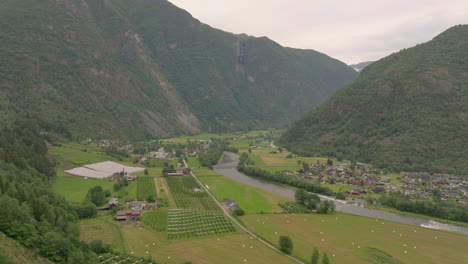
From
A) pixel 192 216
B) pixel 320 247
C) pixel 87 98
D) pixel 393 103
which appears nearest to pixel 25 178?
pixel 192 216

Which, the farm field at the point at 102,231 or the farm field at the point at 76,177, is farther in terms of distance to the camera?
the farm field at the point at 76,177

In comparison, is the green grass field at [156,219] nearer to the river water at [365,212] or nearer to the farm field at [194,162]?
the river water at [365,212]

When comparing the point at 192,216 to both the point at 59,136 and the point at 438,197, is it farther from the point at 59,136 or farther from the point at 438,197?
the point at 59,136

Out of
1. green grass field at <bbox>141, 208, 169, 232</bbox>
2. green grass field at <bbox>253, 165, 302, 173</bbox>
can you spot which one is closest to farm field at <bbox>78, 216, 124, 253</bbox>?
green grass field at <bbox>141, 208, 169, 232</bbox>

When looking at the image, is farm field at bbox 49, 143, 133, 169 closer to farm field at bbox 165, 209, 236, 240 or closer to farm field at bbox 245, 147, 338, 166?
farm field at bbox 165, 209, 236, 240

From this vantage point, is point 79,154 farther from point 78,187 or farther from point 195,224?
point 195,224

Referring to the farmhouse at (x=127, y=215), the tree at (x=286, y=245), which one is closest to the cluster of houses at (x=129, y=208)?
the farmhouse at (x=127, y=215)
